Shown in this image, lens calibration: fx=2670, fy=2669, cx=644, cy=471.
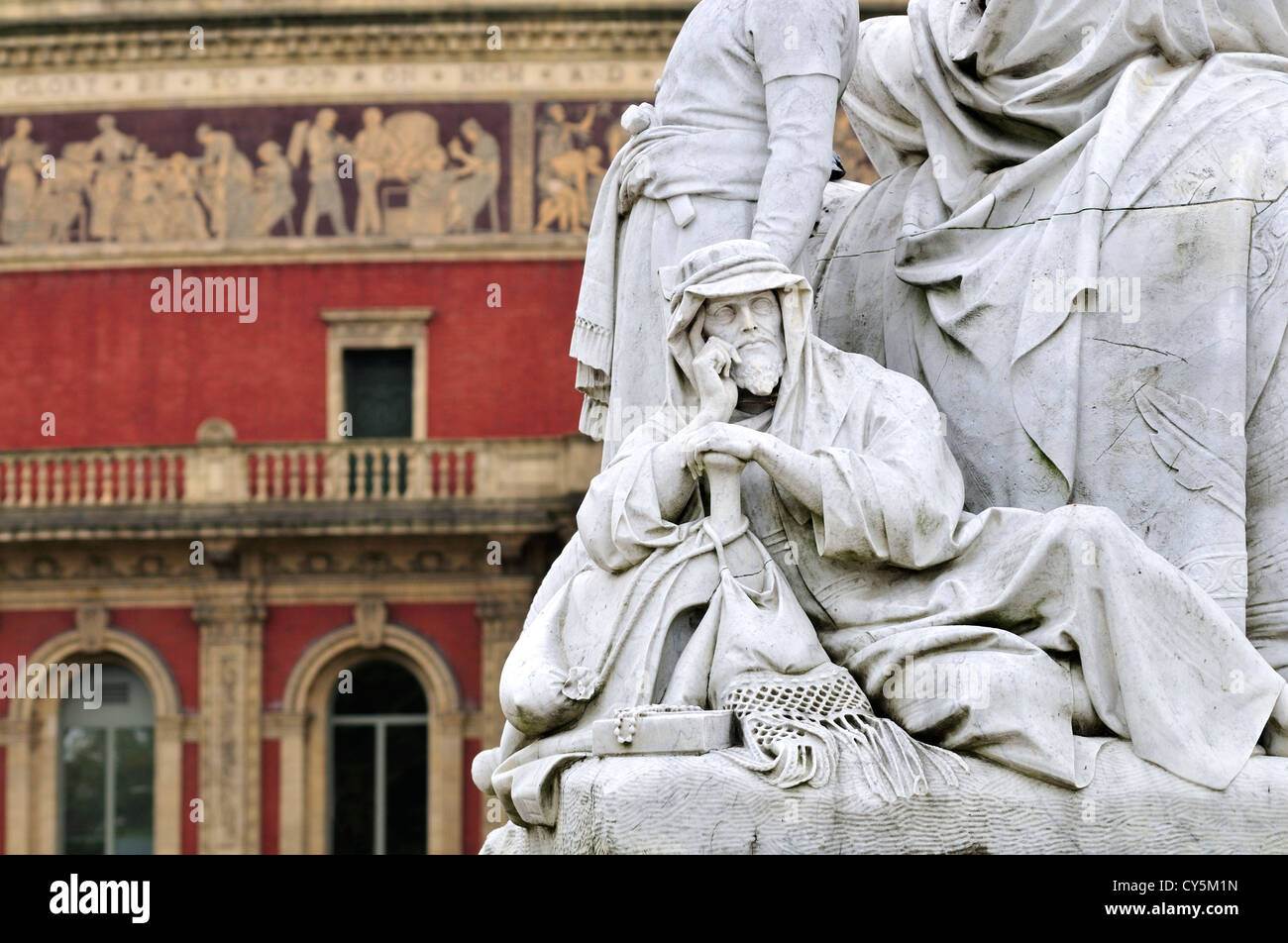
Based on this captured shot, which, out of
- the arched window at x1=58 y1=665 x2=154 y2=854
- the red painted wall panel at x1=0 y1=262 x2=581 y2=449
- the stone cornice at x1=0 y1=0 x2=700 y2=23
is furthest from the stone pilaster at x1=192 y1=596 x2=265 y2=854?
the stone cornice at x1=0 y1=0 x2=700 y2=23

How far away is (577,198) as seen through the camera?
29906 millimetres

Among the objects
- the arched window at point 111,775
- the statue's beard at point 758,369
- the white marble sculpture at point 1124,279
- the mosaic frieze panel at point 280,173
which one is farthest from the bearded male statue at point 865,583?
the mosaic frieze panel at point 280,173

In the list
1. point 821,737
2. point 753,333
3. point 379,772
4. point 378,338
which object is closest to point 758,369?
point 753,333

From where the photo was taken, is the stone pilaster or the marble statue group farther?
the stone pilaster

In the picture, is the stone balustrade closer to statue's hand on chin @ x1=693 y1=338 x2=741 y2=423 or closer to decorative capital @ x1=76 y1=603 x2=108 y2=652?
decorative capital @ x1=76 y1=603 x2=108 y2=652

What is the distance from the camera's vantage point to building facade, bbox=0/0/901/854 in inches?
1125

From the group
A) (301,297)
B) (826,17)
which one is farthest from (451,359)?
(826,17)

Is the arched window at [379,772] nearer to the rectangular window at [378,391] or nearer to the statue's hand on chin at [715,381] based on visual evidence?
the rectangular window at [378,391]

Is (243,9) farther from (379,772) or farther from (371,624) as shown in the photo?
(379,772)

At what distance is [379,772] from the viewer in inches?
1111

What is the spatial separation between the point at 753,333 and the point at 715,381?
0.14m
